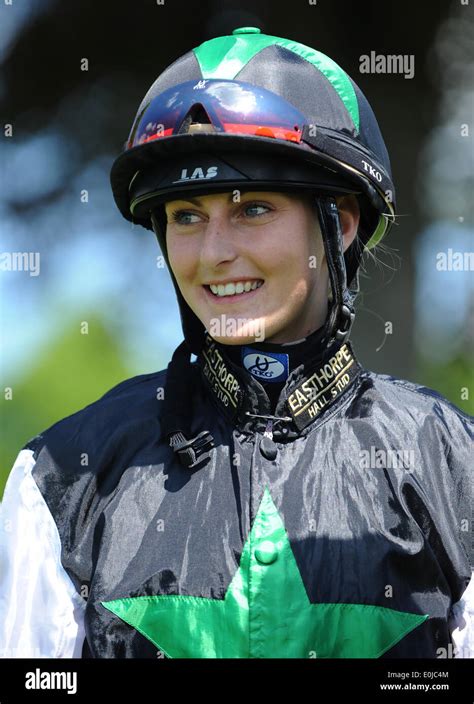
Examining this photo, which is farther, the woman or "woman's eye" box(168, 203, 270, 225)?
"woman's eye" box(168, 203, 270, 225)

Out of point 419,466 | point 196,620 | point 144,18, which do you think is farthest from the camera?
point 144,18

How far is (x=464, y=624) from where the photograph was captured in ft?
7.41

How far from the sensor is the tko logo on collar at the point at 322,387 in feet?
7.79

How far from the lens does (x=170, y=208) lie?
7.97ft

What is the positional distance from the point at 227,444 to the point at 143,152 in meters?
0.71

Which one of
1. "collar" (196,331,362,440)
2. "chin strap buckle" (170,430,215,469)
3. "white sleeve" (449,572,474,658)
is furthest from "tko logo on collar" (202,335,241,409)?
"white sleeve" (449,572,474,658)

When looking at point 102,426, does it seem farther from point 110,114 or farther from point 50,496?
point 110,114

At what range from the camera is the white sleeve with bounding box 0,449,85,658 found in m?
2.26

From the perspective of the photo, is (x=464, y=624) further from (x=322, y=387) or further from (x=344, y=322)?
(x=344, y=322)

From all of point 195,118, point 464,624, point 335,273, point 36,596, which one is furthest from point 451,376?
point 36,596

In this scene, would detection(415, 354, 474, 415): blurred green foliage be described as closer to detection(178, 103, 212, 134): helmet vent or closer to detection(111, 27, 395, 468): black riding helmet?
detection(111, 27, 395, 468): black riding helmet

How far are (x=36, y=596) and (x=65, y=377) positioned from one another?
11.8 ft

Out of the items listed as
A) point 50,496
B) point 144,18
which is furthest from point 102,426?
point 144,18

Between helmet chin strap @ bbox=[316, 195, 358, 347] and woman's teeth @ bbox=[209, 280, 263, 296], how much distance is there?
20 centimetres
